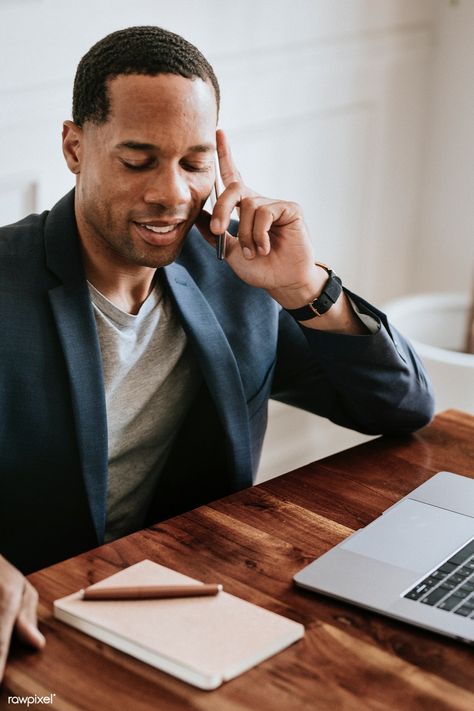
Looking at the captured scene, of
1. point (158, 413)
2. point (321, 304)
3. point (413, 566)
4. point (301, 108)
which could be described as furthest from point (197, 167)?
point (301, 108)

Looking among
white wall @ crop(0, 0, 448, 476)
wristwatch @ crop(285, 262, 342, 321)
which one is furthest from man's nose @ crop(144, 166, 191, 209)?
white wall @ crop(0, 0, 448, 476)

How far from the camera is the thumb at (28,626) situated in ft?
3.30

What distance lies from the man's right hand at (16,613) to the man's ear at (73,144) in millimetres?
639

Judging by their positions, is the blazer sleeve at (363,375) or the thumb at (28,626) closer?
the thumb at (28,626)

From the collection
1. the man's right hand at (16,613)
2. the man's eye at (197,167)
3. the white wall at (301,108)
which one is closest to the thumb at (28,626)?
the man's right hand at (16,613)

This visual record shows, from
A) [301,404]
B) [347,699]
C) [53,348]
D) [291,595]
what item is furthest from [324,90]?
[347,699]

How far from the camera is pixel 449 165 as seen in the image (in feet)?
10.4

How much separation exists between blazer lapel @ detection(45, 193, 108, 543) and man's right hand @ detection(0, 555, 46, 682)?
0.34 meters

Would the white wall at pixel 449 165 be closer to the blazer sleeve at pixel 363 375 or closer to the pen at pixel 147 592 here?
the blazer sleeve at pixel 363 375

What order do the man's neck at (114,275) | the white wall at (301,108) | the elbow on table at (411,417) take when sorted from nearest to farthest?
the man's neck at (114,275)
the elbow on table at (411,417)
the white wall at (301,108)

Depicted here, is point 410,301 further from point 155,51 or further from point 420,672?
point 420,672

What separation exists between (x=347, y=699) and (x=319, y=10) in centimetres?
207

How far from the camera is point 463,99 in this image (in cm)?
310

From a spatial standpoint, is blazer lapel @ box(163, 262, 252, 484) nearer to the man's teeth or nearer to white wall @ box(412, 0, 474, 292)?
the man's teeth
